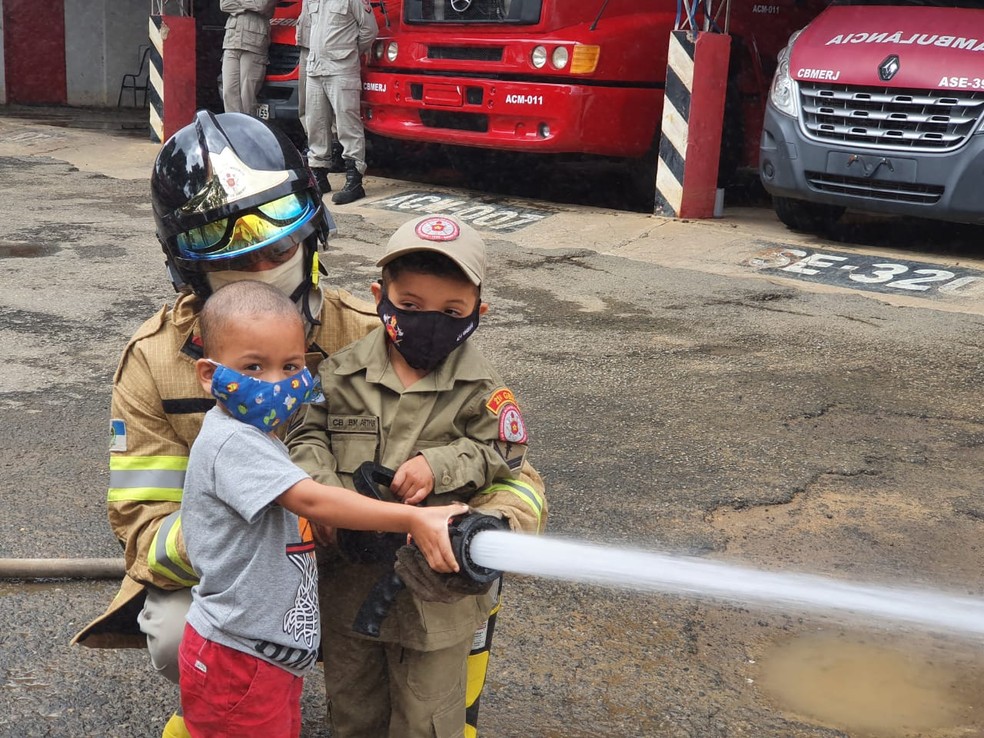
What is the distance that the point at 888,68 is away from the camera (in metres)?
7.88

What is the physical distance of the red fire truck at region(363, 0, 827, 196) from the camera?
30.3 feet

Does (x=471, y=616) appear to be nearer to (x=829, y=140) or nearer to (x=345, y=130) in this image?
(x=829, y=140)

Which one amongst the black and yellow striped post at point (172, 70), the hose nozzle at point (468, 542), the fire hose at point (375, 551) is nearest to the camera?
the hose nozzle at point (468, 542)

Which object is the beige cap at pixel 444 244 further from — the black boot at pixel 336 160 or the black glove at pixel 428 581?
the black boot at pixel 336 160

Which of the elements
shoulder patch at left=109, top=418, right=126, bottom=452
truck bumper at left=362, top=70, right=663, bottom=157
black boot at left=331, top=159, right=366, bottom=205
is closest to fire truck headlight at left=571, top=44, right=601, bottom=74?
truck bumper at left=362, top=70, right=663, bottom=157

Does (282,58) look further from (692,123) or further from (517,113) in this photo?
(692,123)

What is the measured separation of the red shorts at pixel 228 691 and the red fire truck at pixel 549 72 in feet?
24.7

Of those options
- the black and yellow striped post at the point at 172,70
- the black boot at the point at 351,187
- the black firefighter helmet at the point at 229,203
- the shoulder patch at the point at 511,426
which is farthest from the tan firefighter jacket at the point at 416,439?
the black and yellow striped post at the point at 172,70

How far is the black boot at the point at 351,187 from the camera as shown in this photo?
402 inches

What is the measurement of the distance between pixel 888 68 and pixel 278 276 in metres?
6.48

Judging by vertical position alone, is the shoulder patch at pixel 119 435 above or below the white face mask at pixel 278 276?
below

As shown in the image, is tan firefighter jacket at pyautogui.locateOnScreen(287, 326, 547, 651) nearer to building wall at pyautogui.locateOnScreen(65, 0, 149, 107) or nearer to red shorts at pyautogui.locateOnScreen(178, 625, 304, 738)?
red shorts at pyautogui.locateOnScreen(178, 625, 304, 738)

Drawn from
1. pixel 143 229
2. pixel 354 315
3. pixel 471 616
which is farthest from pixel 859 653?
pixel 143 229

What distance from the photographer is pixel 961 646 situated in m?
3.34
